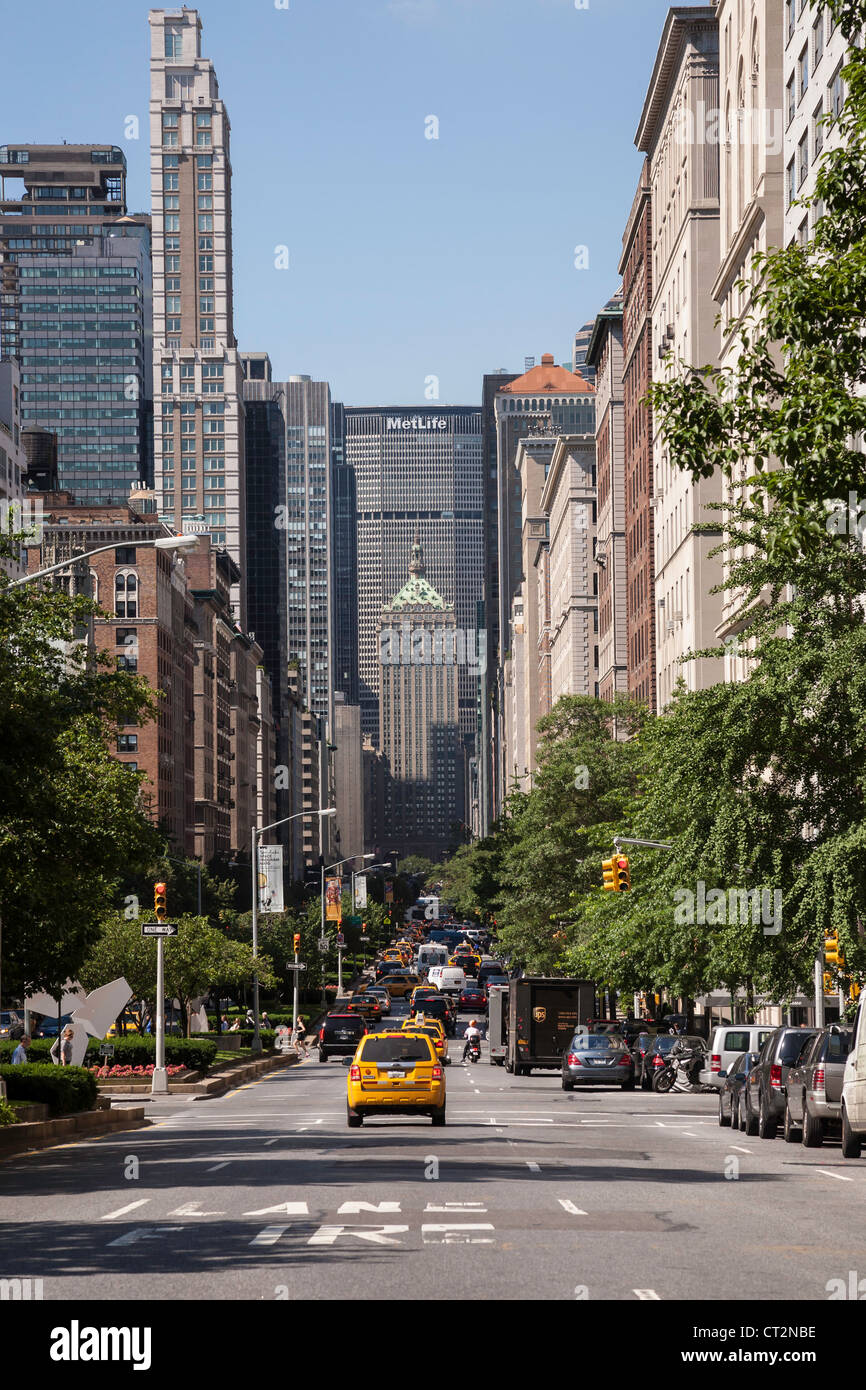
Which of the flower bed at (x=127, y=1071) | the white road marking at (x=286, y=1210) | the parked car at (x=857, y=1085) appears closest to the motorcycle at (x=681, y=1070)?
the flower bed at (x=127, y=1071)

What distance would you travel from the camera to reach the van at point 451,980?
112631 mm

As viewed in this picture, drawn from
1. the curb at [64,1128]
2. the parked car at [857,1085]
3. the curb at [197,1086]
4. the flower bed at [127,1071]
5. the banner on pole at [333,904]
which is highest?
the banner on pole at [333,904]

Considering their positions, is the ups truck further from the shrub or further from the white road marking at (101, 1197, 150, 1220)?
the white road marking at (101, 1197, 150, 1220)

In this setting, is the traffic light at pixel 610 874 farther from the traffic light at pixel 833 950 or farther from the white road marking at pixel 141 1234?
the white road marking at pixel 141 1234

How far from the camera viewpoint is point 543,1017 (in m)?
59.5

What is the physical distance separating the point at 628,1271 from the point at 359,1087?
18.5 metres

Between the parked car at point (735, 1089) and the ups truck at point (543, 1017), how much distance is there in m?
23.1

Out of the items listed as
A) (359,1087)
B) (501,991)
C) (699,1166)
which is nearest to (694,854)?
(359,1087)

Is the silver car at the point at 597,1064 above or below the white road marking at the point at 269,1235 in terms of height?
below

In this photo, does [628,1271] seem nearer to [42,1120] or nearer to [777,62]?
[42,1120]

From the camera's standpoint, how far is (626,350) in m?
112

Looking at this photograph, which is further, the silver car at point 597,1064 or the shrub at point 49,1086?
the silver car at point 597,1064

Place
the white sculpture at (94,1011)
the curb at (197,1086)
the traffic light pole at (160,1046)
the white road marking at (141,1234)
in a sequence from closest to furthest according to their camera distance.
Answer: the white road marking at (141,1234) → the white sculpture at (94,1011) → the traffic light pole at (160,1046) → the curb at (197,1086)

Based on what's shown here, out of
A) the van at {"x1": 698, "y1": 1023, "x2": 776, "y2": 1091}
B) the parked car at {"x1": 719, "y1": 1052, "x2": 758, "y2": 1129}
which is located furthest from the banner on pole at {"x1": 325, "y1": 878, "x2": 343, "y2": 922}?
the parked car at {"x1": 719, "y1": 1052, "x2": 758, "y2": 1129}
